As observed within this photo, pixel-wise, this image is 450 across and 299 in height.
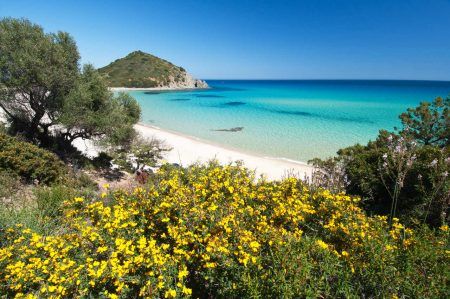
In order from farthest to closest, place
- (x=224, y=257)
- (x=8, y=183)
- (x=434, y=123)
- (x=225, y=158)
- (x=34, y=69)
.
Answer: (x=225, y=158) → (x=34, y=69) → (x=434, y=123) → (x=8, y=183) → (x=224, y=257)

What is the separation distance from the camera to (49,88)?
14.6 m

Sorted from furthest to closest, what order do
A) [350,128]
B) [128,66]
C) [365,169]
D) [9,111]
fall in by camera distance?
1. [128,66]
2. [350,128]
3. [9,111]
4. [365,169]

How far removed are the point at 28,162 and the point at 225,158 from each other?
1344 cm

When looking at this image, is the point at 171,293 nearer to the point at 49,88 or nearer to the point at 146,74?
the point at 49,88

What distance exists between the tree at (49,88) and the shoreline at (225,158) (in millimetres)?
4720

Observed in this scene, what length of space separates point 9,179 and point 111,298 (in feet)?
34.0

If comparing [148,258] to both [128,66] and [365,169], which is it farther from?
[128,66]

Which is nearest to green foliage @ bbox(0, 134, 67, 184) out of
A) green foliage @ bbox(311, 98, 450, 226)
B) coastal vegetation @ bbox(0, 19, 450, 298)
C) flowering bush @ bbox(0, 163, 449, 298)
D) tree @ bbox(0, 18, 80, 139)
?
tree @ bbox(0, 18, 80, 139)

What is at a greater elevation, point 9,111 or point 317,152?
point 9,111

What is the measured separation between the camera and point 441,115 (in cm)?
1288

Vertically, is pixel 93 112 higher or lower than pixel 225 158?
higher

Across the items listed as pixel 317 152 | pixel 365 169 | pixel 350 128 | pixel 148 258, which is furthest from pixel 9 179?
pixel 350 128

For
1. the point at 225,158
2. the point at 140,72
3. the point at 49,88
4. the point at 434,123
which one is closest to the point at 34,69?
the point at 49,88

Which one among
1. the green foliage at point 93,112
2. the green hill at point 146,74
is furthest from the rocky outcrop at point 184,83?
the green foliage at point 93,112
